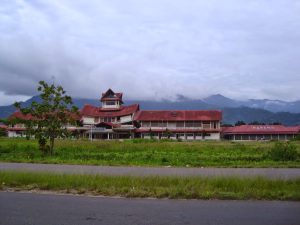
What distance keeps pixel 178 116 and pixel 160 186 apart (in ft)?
200

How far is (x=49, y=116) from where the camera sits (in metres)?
24.2

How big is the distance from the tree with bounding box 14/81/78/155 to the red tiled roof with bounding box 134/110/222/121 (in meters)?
47.0

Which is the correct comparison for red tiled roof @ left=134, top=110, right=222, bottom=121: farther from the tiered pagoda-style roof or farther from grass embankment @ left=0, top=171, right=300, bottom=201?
grass embankment @ left=0, top=171, right=300, bottom=201

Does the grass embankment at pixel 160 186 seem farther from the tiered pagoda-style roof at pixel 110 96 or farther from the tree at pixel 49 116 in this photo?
the tiered pagoda-style roof at pixel 110 96

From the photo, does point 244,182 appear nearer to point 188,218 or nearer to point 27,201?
point 188,218

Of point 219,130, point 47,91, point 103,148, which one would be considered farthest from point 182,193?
point 219,130

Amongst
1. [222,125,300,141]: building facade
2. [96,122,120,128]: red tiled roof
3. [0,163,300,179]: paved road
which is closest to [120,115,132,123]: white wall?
[96,122,120,128]: red tiled roof

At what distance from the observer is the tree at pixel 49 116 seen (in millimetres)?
23906

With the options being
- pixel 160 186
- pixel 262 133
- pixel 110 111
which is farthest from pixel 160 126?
pixel 160 186

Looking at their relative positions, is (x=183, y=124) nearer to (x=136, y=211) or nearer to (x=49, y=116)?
(x=49, y=116)

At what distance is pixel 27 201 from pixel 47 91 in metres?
16.7

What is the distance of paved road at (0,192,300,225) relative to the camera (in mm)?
6887

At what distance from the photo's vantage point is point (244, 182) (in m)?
10.8

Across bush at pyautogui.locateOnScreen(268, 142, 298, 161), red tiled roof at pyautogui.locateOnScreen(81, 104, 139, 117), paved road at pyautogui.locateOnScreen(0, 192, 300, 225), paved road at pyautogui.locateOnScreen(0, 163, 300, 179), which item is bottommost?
paved road at pyautogui.locateOnScreen(0, 192, 300, 225)
